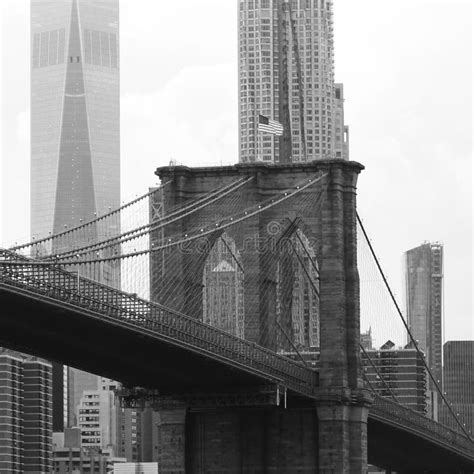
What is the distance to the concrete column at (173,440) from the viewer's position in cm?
9419

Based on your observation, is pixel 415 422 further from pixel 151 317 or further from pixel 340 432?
pixel 151 317

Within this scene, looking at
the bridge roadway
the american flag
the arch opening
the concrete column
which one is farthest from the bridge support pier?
the american flag

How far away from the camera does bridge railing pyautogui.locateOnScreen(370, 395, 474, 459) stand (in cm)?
10652

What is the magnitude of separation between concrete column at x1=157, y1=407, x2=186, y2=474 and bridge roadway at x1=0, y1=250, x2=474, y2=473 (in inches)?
67.5

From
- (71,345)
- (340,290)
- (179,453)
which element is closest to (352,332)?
(340,290)

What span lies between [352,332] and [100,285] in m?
18.6

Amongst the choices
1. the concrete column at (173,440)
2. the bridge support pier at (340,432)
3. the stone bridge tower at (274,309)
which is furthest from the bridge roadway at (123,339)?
the concrete column at (173,440)

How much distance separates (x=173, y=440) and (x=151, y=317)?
1369 centimetres

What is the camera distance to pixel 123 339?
271ft

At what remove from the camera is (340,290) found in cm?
9400

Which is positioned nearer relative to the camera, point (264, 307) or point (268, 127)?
point (264, 307)

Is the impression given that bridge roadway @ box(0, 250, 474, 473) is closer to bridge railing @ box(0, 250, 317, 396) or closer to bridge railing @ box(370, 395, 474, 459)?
bridge railing @ box(0, 250, 317, 396)

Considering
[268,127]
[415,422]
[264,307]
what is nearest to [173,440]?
[264,307]

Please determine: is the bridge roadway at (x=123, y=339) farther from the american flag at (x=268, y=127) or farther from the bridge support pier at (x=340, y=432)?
the american flag at (x=268, y=127)
